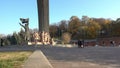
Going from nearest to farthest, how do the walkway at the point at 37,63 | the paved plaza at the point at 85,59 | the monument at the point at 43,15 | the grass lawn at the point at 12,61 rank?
1. the grass lawn at the point at 12,61
2. the walkway at the point at 37,63
3. the paved plaza at the point at 85,59
4. the monument at the point at 43,15

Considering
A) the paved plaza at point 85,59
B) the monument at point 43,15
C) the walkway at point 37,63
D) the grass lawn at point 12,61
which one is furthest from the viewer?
the monument at point 43,15

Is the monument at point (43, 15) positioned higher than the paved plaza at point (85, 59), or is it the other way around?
the monument at point (43, 15)

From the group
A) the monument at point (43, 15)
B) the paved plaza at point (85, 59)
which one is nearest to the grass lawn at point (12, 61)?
the paved plaza at point (85, 59)

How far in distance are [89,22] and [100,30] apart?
8189 mm

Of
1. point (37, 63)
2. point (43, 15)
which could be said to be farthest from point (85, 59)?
point (43, 15)

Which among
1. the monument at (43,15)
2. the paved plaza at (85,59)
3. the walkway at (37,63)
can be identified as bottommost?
the paved plaza at (85,59)

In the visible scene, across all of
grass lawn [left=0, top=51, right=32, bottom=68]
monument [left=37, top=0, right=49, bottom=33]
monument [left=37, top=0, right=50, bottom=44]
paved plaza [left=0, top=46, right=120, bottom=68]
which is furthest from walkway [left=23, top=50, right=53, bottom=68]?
monument [left=37, top=0, right=49, bottom=33]

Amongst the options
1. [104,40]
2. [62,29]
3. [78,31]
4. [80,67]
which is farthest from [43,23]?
[62,29]

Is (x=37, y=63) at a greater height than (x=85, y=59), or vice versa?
(x=37, y=63)

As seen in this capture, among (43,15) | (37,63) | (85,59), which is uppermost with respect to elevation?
(43,15)

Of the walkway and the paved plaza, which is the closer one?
the walkway

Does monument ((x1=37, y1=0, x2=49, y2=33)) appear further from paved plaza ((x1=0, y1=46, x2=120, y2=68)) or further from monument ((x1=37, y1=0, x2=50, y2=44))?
paved plaza ((x1=0, y1=46, x2=120, y2=68))

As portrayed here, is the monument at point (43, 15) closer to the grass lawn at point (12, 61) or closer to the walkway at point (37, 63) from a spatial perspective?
the grass lawn at point (12, 61)

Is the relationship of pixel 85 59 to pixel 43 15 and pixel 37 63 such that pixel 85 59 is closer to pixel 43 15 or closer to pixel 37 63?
pixel 37 63
